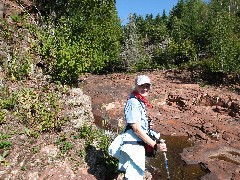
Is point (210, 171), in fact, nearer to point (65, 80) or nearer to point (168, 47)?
point (65, 80)

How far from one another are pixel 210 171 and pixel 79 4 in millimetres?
13373

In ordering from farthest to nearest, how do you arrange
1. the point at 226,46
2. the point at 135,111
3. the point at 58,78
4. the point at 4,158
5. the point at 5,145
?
the point at 226,46 < the point at 58,78 < the point at 5,145 < the point at 4,158 < the point at 135,111

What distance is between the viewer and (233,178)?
8633mm

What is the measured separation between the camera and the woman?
4.64m

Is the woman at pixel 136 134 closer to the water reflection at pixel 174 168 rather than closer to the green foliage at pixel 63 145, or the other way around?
the green foliage at pixel 63 145

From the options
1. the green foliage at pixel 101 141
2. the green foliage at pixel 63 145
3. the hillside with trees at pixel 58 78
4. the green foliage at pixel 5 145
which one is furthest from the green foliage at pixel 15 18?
the green foliage at pixel 63 145

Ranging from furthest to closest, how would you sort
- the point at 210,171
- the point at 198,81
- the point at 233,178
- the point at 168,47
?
the point at 168,47 < the point at 198,81 < the point at 210,171 < the point at 233,178

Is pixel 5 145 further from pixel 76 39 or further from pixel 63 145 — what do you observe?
pixel 76 39

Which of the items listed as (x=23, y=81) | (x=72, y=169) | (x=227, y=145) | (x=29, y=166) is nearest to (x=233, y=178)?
(x=227, y=145)

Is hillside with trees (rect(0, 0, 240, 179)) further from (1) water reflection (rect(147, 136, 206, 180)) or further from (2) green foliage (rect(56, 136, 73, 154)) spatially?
(1) water reflection (rect(147, 136, 206, 180))

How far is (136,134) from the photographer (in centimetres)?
467

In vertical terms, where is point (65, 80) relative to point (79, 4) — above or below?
below

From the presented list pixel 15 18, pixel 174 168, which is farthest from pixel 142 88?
pixel 15 18

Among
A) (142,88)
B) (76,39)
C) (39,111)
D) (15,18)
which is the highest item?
(15,18)
